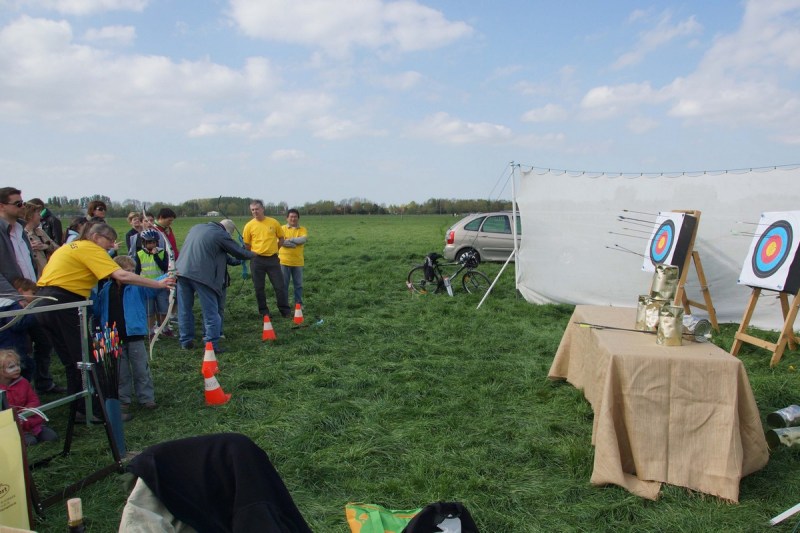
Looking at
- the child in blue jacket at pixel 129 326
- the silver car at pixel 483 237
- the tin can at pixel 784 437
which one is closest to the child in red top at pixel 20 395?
the child in blue jacket at pixel 129 326

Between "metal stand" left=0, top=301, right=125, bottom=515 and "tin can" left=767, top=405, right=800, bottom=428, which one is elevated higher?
"metal stand" left=0, top=301, right=125, bottom=515

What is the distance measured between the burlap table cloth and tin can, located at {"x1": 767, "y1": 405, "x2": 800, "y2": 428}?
0.83 meters

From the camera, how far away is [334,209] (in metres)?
45.9

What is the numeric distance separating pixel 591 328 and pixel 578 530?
1517mm

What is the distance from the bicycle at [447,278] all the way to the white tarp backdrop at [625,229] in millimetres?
855

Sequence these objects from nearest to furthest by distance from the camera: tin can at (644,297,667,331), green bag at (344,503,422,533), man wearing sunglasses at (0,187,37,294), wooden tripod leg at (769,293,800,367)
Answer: green bag at (344,503,422,533), tin can at (644,297,667,331), man wearing sunglasses at (0,187,37,294), wooden tripod leg at (769,293,800,367)

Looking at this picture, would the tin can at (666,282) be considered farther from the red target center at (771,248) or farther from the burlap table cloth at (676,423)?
the red target center at (771,248)

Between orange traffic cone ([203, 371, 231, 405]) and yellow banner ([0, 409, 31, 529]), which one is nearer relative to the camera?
yellow banner ([0, 409, 31, 529])

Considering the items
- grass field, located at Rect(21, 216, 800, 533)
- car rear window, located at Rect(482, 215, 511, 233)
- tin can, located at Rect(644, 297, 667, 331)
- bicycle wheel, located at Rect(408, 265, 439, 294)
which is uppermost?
car rear window, located at Rect(482, 215, 511, 233)

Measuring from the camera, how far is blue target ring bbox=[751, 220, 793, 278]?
17.4ft

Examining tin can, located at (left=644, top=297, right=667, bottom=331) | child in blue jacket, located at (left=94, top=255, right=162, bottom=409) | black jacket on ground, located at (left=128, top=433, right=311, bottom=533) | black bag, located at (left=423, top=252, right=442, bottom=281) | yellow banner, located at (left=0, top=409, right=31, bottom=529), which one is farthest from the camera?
black bag, located at (left=423, top=252, right=442, bottom=281)

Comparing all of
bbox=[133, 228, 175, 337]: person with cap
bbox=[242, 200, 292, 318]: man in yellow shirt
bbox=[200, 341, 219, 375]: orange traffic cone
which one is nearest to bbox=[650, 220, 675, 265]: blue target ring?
bbox=[242, 200, 292, 318]: man in yellow shirt

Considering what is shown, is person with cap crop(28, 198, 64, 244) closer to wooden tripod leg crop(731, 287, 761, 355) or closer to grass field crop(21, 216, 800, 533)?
grass field crop(21, 216, 800, 533)

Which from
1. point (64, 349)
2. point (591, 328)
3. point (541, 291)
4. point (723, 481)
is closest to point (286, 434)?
point (64, 349)
